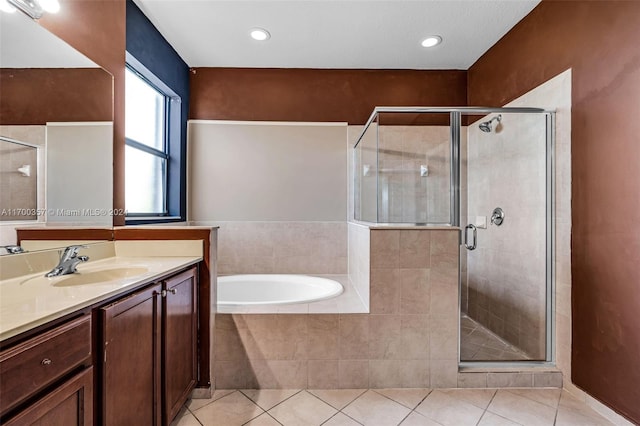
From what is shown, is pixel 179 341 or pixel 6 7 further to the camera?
pixel 179 341

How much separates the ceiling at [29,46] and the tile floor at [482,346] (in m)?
2.68

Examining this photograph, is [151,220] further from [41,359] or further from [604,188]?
[604,188]

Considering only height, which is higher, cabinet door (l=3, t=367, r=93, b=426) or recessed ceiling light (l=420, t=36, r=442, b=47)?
recessed ceiling light (l=420, t=36, r=442, b=47)

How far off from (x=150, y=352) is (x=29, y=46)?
142 cm

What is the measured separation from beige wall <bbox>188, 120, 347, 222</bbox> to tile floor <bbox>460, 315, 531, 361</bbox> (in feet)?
4.77

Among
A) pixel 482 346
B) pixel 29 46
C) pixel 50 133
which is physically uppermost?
pixel 29 46

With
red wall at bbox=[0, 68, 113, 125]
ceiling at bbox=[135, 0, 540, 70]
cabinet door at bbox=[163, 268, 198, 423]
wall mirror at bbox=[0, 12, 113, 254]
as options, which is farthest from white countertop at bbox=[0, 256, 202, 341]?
ceiling at bbox=[135, 0, 540, 70]

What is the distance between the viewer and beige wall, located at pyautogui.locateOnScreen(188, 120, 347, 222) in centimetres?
303

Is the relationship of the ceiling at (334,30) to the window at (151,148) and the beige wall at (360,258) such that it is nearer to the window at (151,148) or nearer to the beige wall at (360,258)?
the window at (151,148)

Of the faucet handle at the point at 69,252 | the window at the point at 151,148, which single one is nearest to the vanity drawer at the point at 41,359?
the faucet handle at the point at 69,252

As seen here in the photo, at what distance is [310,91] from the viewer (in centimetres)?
305

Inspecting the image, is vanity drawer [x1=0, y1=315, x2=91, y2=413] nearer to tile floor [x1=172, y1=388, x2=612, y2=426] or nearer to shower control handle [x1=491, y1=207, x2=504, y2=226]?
tile floor [x1=172, y1=388, x2=612, y2=426]

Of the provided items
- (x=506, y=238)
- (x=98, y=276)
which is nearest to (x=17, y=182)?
(x=98, y=276)

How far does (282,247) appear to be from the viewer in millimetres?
3027
